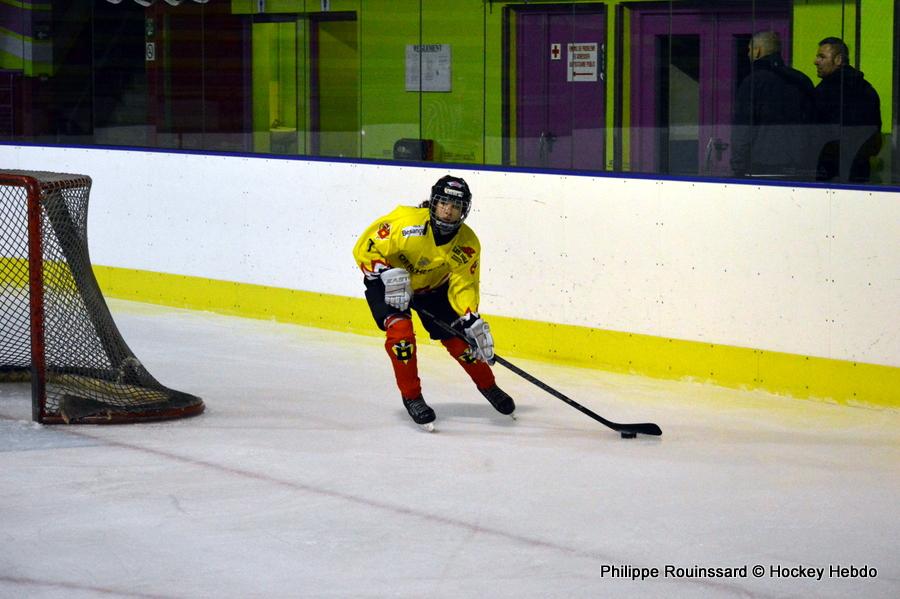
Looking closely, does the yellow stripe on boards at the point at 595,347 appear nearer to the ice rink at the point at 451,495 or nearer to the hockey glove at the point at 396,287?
the ice rink at the point at 451,495

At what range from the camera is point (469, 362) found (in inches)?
256

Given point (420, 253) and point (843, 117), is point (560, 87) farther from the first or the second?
point (420, 253)

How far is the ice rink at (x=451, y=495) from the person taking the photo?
14.3 ft

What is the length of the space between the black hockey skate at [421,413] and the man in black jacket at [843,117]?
203 cm

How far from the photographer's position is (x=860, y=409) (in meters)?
6.75

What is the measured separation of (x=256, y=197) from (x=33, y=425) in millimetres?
3224

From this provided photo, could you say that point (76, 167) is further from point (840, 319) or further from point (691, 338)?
point (840, 319)

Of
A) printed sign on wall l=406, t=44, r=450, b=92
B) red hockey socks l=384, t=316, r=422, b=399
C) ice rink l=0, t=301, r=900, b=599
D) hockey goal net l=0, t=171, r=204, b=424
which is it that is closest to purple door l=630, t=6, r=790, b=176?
ice rink l=0, t=301, r=900, b=599

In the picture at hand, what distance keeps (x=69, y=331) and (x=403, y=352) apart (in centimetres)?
133

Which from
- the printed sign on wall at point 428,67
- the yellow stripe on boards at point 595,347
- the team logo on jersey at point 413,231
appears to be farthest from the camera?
the printed sign on wall at point 428,67

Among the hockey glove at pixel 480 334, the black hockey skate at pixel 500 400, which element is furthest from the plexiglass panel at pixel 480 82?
the hockey glove at pixel 480 334

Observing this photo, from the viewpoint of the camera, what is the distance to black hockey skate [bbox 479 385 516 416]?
657cm

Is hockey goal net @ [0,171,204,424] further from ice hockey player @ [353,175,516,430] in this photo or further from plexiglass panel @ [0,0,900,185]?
plexiglass panel @ [0,0,900,185]

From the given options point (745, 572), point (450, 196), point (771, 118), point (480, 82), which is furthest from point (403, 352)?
point (480, 82)
